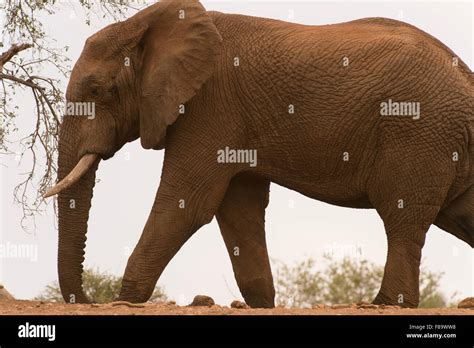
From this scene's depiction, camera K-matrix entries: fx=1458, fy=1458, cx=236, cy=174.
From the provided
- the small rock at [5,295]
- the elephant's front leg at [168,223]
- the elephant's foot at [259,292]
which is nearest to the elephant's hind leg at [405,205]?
the elephant's foot at [259,292]

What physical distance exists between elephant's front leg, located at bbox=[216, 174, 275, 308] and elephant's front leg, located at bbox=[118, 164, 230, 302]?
0.90 meters

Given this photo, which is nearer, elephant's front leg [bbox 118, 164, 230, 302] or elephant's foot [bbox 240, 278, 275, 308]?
elephant's front leg [bbox 118, 164, 230, 302]

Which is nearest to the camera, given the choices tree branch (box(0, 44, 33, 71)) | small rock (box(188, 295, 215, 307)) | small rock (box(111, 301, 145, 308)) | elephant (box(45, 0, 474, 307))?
small rock (box(111, 301, 145, 308))

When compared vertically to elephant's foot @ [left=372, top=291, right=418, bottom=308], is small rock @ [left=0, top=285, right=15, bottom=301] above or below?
above

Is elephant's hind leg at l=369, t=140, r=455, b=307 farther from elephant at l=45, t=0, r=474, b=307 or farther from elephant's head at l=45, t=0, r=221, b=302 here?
elephant's head at l=45, t=0, r=221, b=302

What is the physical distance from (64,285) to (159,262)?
1.02m

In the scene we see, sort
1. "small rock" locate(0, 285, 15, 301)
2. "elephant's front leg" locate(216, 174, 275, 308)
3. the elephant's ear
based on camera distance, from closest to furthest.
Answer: the elephant's ear < "elephant's front leg" locate(216, 174, 275, 308) < "small rock" locate(0, 285, 15, 301)

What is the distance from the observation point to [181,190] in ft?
46.9

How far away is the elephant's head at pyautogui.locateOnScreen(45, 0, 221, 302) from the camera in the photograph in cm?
1445

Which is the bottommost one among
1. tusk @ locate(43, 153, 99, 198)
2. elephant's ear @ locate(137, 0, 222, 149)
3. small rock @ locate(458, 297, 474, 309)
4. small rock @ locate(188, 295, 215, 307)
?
small rock @ locate(458, 297, 474, 309)

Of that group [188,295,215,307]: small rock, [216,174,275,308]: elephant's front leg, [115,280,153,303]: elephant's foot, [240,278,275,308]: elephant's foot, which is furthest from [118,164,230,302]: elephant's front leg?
[240,278,275,308]: elephant's foot

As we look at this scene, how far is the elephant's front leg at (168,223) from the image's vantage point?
46.6ft
